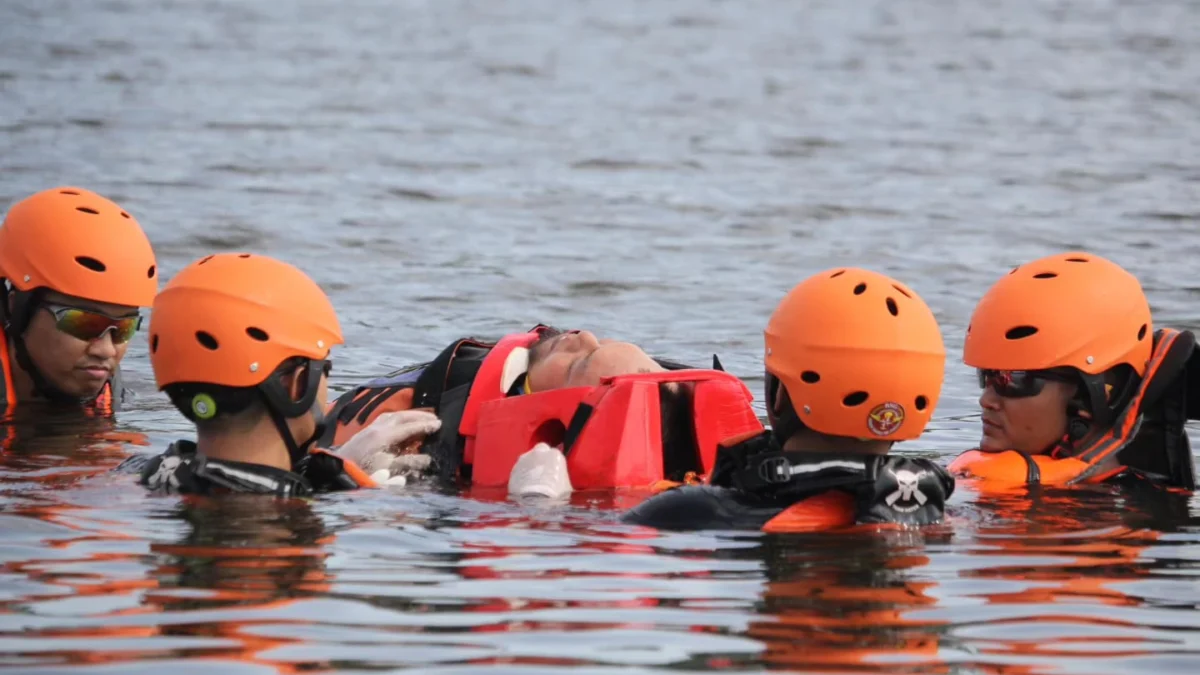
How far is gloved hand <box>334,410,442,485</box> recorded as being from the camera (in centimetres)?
993

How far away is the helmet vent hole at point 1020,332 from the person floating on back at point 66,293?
186 inches

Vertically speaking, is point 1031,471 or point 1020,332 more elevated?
point 1020,332

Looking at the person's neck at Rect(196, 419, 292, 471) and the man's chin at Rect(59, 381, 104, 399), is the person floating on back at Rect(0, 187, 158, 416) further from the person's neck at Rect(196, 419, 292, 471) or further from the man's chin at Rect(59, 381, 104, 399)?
the person's neck at Rect(196, 419, 292, 471)

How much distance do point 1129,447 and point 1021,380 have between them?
809mm

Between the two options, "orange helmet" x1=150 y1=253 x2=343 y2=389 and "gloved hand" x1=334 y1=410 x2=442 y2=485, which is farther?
"gloved hand" x1=334 y1=410 x2=442 y2=485

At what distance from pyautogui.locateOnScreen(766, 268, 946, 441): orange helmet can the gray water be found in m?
0.56

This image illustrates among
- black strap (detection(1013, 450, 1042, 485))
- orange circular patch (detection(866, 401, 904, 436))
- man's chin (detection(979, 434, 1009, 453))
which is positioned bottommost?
black strap (detection(1013, 450, 1042, 485))

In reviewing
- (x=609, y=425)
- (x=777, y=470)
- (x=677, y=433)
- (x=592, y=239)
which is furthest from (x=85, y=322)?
(x=592, y=239)

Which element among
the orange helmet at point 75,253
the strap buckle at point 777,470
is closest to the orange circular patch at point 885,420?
the strap buckle at point 777,470

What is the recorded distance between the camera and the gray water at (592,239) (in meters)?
7.19

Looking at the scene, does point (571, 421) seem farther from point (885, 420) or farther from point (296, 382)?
point (885, 420)

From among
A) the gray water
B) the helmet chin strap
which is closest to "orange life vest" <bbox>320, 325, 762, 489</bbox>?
the gray water

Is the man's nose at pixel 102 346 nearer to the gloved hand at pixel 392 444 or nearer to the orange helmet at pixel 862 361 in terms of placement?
the gloved hand at pixel 392 444

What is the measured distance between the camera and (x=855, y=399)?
8.16 meters
